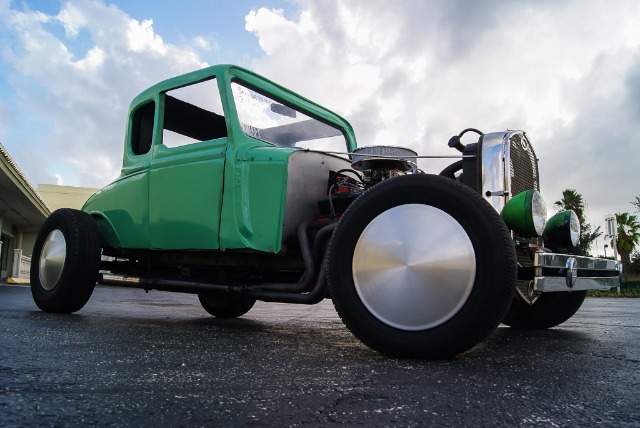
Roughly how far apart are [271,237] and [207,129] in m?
1.36

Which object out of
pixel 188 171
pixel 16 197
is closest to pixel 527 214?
pixel 188 171

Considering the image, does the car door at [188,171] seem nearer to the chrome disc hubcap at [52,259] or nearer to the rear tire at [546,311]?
the chrome disc hubcap at [52,259]

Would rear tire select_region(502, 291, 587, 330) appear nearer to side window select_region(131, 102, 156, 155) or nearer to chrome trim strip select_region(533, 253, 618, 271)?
chrome trim strip select_region(533, 253, 618, 271)

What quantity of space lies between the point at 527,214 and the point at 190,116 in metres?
2.54

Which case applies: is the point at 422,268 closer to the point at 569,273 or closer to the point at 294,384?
the point at 294,384

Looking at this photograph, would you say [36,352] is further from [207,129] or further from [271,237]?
[207,129]

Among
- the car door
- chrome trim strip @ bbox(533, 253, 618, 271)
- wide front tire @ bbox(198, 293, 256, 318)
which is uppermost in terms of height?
the car door

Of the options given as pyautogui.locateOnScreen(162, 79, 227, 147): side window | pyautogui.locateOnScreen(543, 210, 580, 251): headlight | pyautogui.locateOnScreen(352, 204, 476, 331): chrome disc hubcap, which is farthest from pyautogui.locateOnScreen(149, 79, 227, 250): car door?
pyautogui.locateOnScreen(543, 210, 580, 251): headlight

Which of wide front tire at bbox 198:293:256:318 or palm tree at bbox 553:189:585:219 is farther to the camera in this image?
palm tree at bbox 553:189:585:219

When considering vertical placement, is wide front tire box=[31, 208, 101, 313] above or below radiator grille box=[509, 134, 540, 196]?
below

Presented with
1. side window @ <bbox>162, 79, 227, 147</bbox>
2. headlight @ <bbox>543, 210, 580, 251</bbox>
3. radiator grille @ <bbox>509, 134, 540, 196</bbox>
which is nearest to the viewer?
radiator grille @ <bbox>509, 134, 540, 196</bbox>

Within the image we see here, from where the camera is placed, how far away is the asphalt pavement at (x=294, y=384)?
3.67ft

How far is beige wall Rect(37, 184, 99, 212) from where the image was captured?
1227 inches

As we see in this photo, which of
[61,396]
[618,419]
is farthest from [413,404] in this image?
[61,396]
